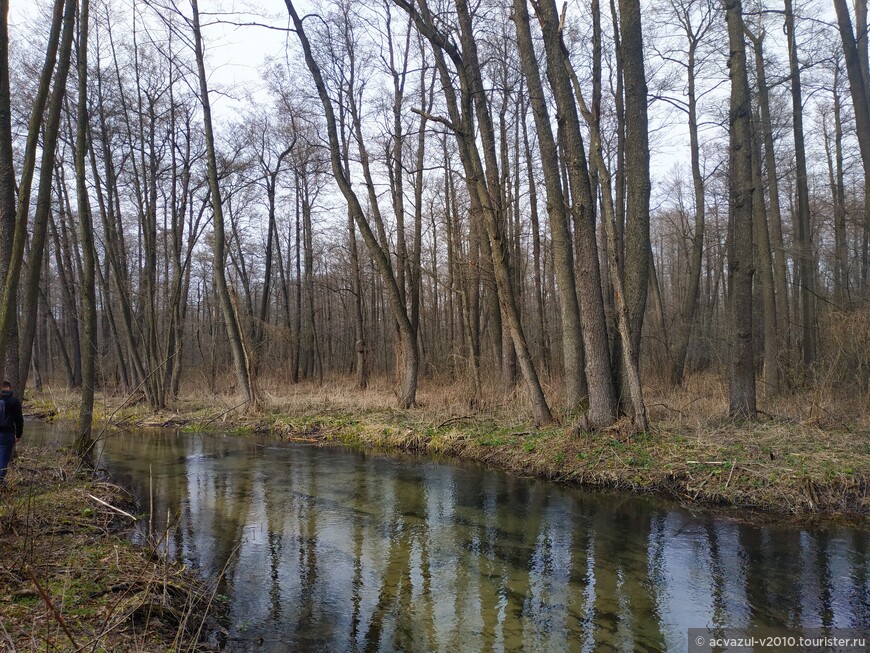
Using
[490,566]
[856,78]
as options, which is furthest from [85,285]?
[856,78]

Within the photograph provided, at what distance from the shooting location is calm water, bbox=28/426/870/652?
14.6ft

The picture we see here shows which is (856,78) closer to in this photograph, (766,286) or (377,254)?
(766,286)

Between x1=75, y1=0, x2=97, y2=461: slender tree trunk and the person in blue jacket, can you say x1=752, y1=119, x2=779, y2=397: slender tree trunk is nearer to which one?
x1=75, y1=0, x2=97, y2=461: slender tree trunk

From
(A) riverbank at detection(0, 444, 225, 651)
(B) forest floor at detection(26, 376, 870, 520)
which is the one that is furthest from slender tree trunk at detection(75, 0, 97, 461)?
(A) riverbank at detection(0, 444, 225, 651)

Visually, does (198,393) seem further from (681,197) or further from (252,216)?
(681,197)

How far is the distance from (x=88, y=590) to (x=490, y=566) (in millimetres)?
3636

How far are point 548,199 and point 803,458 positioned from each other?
19.7 ft

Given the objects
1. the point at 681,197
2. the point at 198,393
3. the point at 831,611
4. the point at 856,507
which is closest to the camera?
the point at 831,611

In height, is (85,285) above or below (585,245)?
below

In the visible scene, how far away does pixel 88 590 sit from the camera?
419 cm

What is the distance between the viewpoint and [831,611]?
4648 mm

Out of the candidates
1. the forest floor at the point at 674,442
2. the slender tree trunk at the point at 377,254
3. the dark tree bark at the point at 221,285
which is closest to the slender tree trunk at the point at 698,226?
the forest floor at the point at 674,442

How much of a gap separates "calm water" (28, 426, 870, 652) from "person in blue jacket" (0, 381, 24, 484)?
6.20 feet

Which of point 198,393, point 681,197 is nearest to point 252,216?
point 198,393
